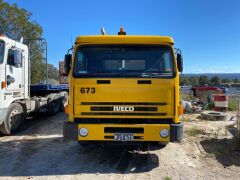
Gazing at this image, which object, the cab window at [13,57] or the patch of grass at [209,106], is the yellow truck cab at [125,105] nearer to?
the cab window at [13,57]

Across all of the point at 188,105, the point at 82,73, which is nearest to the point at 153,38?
the point at 82,73

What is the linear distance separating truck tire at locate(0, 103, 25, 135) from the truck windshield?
4.20 metres

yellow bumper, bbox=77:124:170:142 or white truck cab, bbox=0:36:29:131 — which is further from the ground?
white truck cab, bbox=0:36:29:131

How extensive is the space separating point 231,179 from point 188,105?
913 cm

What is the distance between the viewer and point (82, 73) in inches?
255

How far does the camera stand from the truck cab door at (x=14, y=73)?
9.36m

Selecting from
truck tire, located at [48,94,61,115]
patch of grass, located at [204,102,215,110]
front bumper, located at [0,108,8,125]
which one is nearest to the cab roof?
front bumper, located at [0,108,8,125]

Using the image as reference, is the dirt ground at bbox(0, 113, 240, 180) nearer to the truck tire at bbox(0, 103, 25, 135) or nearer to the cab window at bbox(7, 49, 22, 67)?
the truck tire at bbox(0, 103, 25, 135)

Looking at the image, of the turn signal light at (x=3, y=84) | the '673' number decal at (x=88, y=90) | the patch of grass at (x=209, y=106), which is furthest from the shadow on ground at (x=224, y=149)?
the patch of grass at (x=209, y=106)

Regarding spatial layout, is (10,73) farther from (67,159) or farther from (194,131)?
(194,131)

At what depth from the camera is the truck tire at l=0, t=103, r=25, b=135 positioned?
957 centimetres

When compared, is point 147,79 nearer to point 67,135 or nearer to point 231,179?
point 67,135

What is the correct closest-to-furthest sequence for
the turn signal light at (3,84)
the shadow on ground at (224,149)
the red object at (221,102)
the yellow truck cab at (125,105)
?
the yellow truck cab at (125,105)
the shadow on ground at (224,149)
the turn signal light at (3,84)
the red object at (221,102)

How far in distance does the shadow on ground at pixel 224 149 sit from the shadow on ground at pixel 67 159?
60.1 inches
